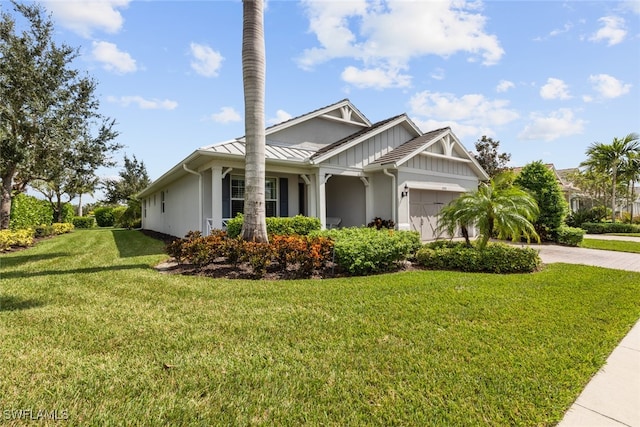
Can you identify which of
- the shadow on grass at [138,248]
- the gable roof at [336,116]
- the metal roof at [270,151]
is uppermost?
the gable roof at [336,116]

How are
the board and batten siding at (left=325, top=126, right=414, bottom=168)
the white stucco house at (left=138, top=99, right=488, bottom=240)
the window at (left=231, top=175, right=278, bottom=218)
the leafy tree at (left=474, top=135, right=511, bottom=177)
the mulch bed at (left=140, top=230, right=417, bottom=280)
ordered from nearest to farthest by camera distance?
1. the mulch bed at (left=140, top=230, right=417, bottom=280)
2. the white stucco house at (left=138, top=99, right=488, bottom=240)
3. the window at (left=231, top=175, right=278, bottom=218)
4. the board and batten siding at (left=325, top=126, right=414, bottom=168)
5. the leafy tree at (left=474, top=135, right=511, bottom=177)

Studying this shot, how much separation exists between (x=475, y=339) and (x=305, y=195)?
10511mm

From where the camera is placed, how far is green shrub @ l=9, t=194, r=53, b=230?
16297 mm

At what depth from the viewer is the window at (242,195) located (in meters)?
11.9

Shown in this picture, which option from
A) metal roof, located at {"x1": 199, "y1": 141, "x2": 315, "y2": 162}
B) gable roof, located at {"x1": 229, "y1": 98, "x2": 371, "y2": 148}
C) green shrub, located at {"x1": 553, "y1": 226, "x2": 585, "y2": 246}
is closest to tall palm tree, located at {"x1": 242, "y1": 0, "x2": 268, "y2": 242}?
metal roof, located at {"x1": 199, "y1": 141, "x2": 315, "y2": 162}

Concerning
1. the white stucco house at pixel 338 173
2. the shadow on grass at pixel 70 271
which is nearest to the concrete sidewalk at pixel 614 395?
the shadow on grass at pixel 70 271

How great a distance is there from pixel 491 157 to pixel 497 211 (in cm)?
2074

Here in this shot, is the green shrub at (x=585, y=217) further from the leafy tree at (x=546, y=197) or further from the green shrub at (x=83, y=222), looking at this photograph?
the green shrub at (x=83, y=222)

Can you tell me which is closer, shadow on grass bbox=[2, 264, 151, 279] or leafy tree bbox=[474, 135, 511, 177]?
shadow on grass bbox=[2, 264, 151, 279]

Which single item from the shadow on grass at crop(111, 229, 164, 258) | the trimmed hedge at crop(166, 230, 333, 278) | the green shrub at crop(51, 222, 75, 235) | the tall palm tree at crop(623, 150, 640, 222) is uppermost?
the tall palm tree at crop(623, 150, 640, 222)

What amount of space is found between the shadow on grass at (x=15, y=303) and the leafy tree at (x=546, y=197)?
17021mm

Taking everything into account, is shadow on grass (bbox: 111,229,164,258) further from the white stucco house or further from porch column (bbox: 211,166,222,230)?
porch column (bbox: 211,166,222,230)

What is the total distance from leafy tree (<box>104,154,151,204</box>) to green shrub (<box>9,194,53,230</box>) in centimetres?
1469

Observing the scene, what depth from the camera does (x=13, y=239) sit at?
38.4 ft
